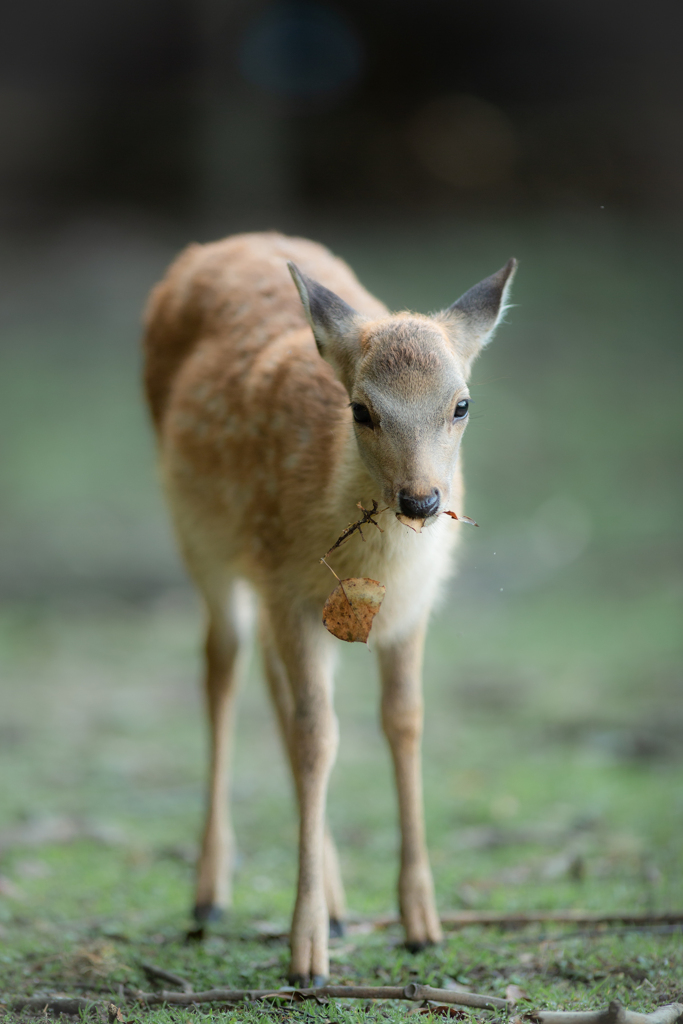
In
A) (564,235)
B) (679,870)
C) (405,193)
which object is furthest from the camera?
(405,193)

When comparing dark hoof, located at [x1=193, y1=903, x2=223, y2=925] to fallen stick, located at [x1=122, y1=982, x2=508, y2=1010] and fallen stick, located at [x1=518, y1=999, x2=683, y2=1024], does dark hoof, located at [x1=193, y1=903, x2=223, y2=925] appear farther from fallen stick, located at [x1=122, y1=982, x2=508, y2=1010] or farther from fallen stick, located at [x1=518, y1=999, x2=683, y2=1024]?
fallen stick, located at [x1=518, y1=999, x2=683, y2=1024]

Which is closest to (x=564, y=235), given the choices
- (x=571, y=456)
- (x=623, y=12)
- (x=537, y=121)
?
(x=537, y=121)

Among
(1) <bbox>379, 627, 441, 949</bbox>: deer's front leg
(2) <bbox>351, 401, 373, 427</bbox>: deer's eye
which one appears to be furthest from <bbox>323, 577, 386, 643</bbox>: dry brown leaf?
(1) <bbox>379, 627, 441, 949</bbox>: deer's front leg

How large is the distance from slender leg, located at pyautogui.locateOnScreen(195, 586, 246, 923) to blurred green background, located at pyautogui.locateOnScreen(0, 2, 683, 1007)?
0.26 meters

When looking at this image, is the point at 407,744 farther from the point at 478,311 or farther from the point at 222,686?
the point at 478,311

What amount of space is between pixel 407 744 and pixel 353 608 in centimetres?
91

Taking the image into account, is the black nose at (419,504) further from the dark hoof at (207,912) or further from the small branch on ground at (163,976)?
the dark hoof at (207,912)

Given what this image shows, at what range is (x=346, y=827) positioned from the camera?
592cm

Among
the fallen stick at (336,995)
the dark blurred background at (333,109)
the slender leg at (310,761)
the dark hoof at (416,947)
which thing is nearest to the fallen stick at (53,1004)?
the fallen stick at (336,995)

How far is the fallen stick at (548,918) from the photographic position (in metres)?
4.14

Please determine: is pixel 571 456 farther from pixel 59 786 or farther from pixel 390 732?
pixel 390 732

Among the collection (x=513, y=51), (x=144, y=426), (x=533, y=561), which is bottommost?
(x=533, y=561)

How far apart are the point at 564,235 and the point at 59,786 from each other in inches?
508

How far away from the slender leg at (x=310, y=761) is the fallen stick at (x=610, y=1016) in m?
0.82
